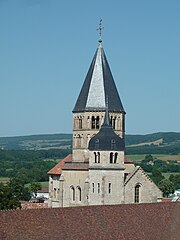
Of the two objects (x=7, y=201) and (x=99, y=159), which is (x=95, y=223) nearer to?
(x=99, y=159)

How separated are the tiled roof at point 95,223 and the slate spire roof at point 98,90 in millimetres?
16669

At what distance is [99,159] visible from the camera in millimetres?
49938

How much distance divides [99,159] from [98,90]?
6932 mm

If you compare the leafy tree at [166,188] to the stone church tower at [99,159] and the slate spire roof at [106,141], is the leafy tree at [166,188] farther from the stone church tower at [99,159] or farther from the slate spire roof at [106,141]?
the slate spire roof at [106,141]

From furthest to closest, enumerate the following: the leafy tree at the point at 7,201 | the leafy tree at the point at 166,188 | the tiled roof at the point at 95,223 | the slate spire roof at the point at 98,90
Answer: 1. the leafy tree at the point at 166,188
2. the leafy tree at the point at 7,201
3. the slate spire roof at the point at 98,90
4. the tiled roof at the point at 95,223

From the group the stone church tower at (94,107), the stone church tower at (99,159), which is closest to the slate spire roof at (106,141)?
the stone church tower at (99,159)

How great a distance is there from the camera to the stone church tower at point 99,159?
4988 cm

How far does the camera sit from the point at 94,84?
54.6 metres

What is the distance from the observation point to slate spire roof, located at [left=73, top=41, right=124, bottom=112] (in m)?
54.1

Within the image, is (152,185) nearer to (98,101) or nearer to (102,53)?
(98,101)

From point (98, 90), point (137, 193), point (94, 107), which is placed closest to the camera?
point (137, 193)

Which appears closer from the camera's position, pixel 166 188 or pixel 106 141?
pixel 106 141

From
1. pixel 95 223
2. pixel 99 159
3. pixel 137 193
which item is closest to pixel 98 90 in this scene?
pixel 99 159

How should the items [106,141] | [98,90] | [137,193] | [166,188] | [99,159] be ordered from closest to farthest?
[106,141]
[99,159]
[137,193]
[98,90]
[166,188]
